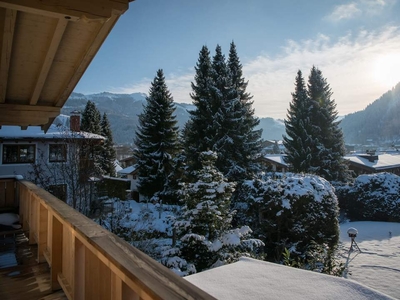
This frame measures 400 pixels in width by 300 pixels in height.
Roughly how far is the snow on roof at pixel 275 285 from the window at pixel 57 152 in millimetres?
11846

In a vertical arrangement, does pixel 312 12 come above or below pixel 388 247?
above

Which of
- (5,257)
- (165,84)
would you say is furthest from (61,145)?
(5,257)

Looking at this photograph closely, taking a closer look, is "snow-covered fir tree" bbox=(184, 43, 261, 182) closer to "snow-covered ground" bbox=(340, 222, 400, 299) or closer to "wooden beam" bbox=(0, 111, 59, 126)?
"snow-covered ground" bbox=(340, 222, 400, 299)

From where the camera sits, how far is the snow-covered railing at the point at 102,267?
2.86 ft

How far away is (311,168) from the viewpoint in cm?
2033

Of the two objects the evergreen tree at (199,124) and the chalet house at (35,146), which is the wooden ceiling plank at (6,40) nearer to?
the chalet house at (35,146)

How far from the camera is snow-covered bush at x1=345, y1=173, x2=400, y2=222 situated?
15836mm

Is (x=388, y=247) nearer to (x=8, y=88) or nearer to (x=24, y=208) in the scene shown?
(x=24, y=208)

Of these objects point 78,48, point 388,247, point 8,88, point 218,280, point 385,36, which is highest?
point 385,36

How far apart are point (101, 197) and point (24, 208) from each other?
34.3ft

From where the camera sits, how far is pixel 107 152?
2528 cm

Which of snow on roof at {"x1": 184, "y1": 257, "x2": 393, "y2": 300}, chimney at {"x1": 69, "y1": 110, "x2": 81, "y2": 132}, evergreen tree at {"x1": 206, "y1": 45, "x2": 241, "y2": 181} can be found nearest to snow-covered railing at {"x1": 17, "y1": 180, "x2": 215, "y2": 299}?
snow on roof at {"x1": 184, "y1": 257, "x2": 393, "y2": 300}

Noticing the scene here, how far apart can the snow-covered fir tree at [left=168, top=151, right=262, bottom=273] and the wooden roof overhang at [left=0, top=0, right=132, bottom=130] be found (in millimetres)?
4346

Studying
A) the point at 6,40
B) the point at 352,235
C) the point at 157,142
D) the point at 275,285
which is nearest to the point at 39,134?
the point at 157,142
